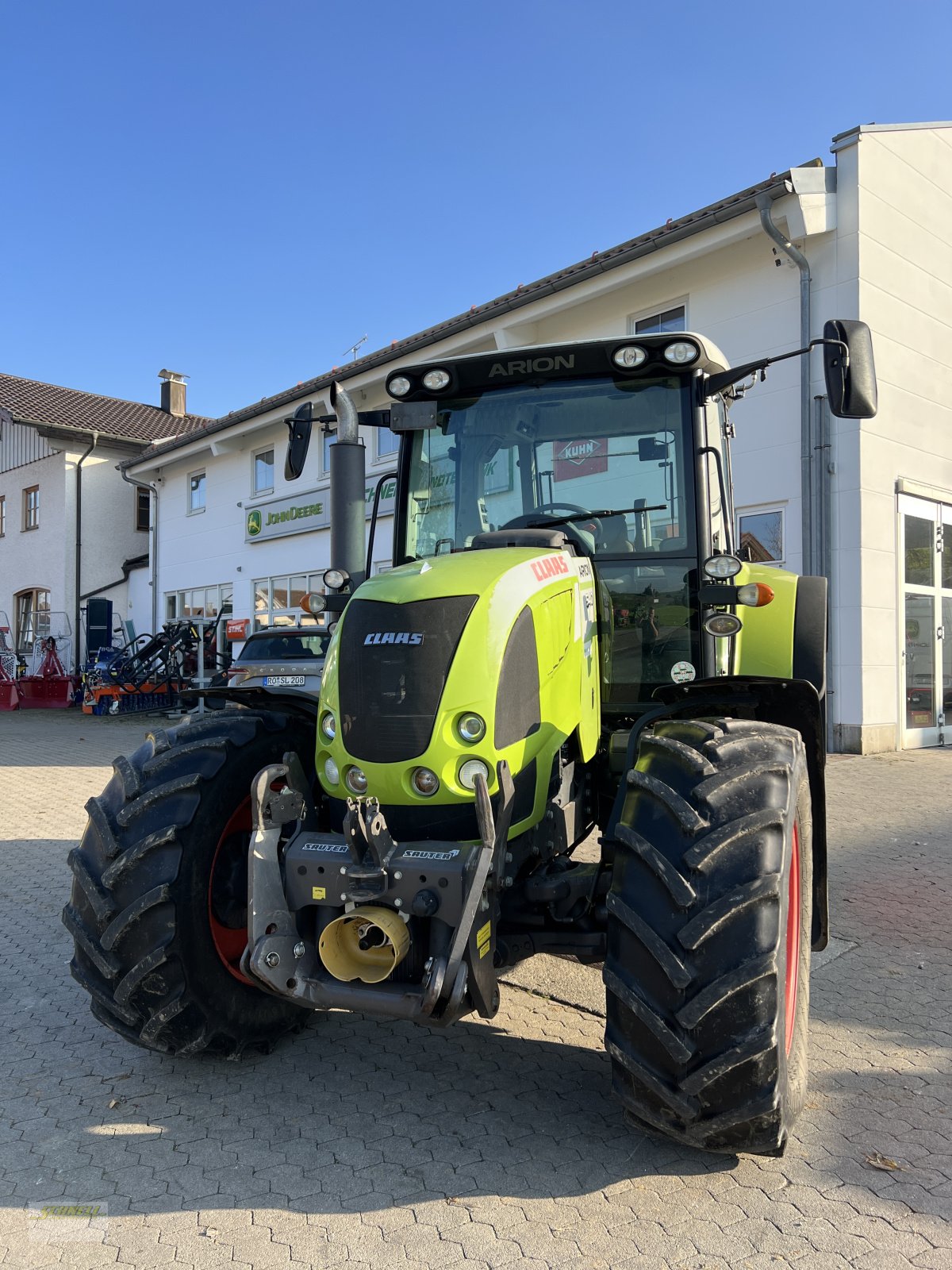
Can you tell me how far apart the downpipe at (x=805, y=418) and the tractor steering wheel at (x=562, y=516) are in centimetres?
763

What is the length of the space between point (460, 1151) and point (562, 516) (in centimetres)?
223

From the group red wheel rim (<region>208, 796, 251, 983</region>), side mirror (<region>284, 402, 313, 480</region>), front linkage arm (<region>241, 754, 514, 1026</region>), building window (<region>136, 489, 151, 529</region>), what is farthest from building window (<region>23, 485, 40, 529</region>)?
front linkage arm (<region>241, 754, 514, 1026</region>)

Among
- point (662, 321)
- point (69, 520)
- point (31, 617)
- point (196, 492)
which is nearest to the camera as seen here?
point (662, 321)

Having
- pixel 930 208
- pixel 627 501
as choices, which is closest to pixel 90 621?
pixel 930 208

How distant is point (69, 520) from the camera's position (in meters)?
26.0

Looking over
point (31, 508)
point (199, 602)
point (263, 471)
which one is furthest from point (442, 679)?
point (31, 508)

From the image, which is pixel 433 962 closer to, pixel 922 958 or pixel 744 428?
pixel 922 958

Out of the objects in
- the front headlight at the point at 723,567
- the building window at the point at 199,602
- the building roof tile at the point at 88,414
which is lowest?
the front headlight at the point at 723,567

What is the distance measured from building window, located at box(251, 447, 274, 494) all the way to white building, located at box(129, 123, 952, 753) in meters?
7.49

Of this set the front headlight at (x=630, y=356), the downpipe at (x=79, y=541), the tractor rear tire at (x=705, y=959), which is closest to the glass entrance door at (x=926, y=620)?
the front headlight at (x=630, y=356)

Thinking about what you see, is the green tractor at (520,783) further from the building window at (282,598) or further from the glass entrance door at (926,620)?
the building window at (282,598)

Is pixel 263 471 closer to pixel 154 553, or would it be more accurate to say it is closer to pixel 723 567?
pixel 154 553

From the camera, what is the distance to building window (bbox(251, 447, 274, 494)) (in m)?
20.0

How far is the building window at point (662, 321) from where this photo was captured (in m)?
12.4
